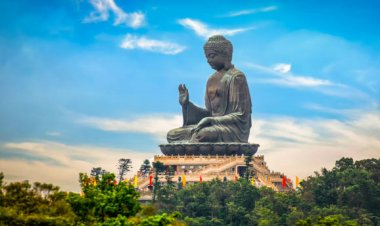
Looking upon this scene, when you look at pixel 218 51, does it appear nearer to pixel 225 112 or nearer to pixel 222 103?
pixel 222 103

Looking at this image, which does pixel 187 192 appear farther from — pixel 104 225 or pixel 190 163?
pixel 104 225

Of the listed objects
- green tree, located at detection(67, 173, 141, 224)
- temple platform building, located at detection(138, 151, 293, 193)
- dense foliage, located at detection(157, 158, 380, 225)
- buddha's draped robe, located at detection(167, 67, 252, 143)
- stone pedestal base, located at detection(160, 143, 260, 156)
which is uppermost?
buddha's draped robe, located at detection(167, 67, 252, 143)

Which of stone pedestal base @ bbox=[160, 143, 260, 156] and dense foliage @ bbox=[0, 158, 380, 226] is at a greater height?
stone pedestal base @ bbox=[160, 143, 260, 156]

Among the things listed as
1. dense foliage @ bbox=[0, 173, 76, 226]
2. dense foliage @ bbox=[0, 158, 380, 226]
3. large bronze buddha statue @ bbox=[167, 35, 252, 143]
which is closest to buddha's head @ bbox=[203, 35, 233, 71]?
large bronze buddha statue @ bbox=[167, 35, 252, 143]

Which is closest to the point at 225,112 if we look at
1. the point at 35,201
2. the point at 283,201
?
the point at 283,201

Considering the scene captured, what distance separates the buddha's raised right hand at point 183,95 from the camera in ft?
212

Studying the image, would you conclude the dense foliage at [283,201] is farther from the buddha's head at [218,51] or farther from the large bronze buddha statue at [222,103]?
the buddha's head at [218,51]

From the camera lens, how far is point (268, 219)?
42.3 meters

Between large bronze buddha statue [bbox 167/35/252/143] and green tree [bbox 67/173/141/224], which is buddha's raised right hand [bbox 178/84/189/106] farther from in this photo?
green tree [bbox 67/173/141/224]

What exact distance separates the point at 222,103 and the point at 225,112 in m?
0.65

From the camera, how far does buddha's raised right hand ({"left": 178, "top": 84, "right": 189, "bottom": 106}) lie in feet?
212

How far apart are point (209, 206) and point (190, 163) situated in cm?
1567

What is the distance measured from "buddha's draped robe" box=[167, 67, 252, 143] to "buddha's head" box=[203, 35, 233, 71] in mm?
752

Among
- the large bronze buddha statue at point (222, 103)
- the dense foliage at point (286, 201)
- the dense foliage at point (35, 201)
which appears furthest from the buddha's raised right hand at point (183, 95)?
the dense foliage at point (35, 201)
